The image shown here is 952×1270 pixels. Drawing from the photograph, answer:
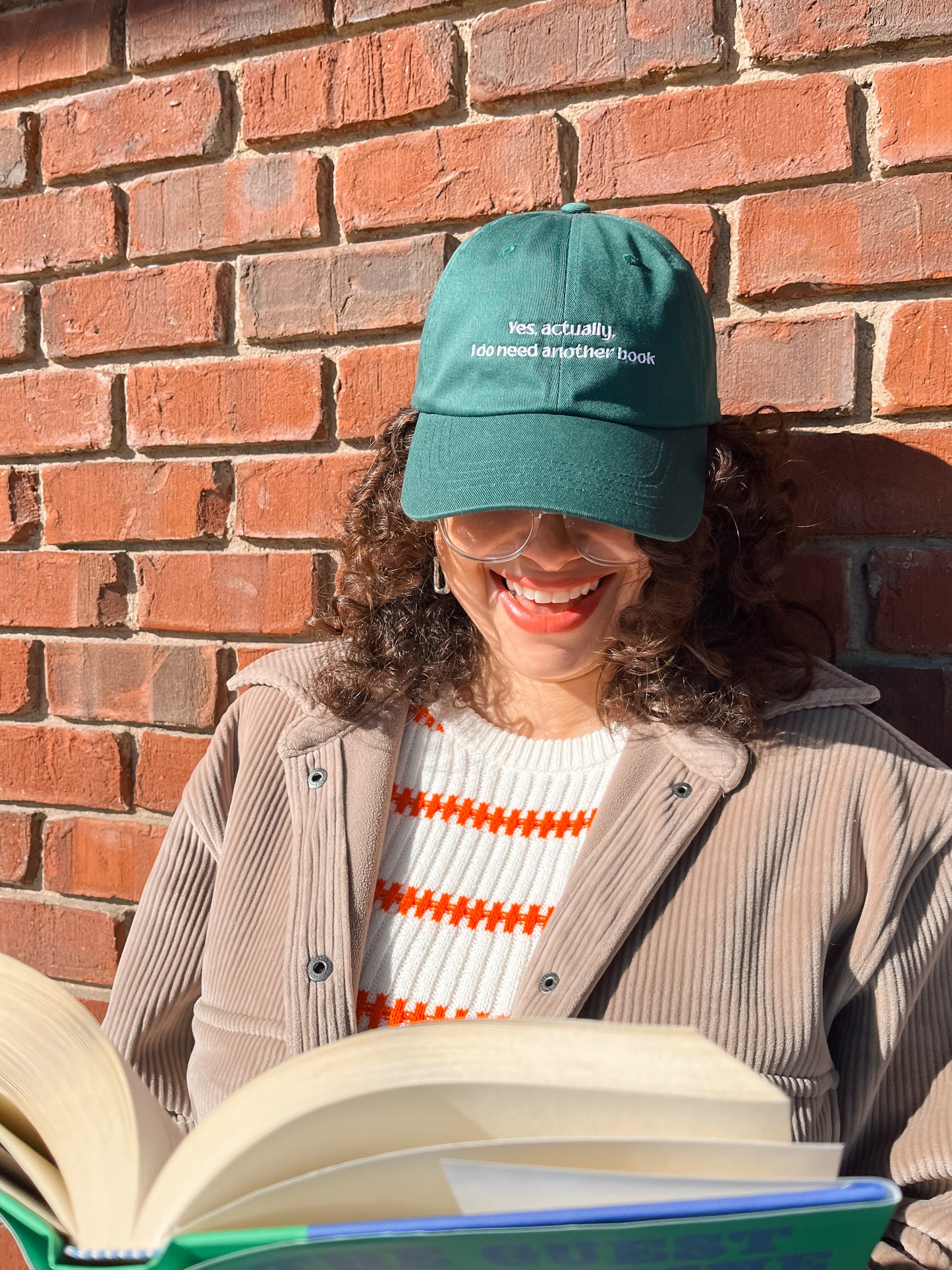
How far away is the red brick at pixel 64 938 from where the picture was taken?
1448 millimetres

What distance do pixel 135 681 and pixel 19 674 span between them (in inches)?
7.6

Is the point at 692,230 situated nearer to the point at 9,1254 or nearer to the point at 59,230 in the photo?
the point at 59,230

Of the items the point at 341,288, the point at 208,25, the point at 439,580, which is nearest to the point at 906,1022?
the point at 439,580

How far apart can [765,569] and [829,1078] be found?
0.48 meters

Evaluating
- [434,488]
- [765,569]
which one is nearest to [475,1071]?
[434,488]

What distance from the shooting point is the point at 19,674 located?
1474 mm

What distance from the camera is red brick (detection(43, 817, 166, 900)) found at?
142 centimetres

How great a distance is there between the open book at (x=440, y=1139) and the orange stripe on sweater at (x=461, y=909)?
0.45 metres

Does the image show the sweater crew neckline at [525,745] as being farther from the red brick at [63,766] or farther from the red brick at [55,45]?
the red brick at [55,45]

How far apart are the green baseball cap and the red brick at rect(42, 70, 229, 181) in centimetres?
55

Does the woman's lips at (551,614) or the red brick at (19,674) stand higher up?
the woman's lips at (551,614)

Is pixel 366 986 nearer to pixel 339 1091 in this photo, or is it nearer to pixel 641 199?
pixel 339 1091

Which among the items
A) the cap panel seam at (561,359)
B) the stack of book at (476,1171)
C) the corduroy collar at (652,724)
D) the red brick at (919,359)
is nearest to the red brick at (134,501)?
the corduroy collar at (652,724)

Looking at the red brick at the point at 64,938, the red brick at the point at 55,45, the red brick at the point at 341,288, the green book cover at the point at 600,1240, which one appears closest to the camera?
the green book cover at the point at 600,1240
